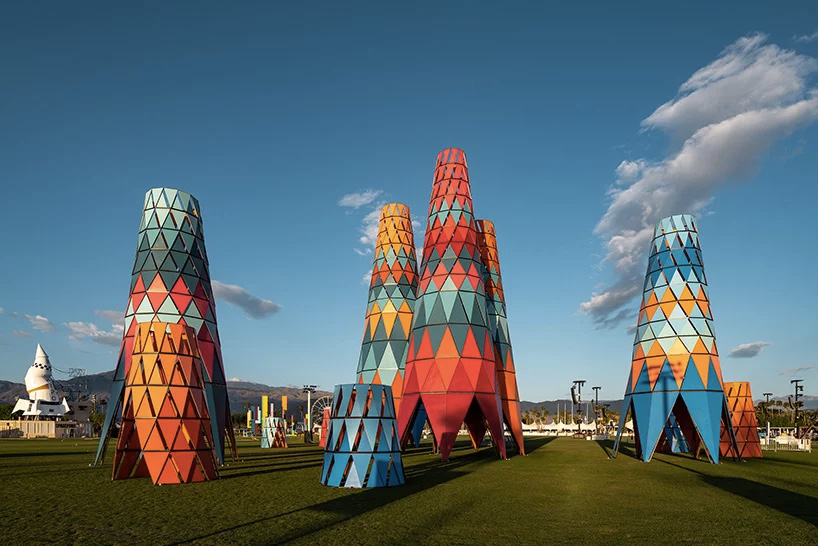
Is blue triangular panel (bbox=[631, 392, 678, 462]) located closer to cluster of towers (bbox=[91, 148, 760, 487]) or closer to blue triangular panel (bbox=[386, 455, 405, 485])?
cluster of towers (bbox=[91, 148, 760, 487])

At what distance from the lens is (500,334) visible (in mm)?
39062

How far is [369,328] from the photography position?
39062 millimetres

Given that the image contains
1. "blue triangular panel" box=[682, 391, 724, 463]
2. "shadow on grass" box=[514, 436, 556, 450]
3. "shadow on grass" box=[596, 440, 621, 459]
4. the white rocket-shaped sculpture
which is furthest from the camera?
the white rocket-shaped sculpture

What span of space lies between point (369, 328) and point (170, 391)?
21.3m

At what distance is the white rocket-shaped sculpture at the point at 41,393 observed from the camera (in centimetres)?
9747

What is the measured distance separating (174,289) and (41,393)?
91432 millimetres

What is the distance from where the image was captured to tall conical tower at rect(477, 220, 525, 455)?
3594 cm

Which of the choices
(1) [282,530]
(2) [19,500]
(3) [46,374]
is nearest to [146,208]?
(2) [19,500]

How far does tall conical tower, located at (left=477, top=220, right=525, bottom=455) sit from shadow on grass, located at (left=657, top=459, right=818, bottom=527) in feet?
50.4

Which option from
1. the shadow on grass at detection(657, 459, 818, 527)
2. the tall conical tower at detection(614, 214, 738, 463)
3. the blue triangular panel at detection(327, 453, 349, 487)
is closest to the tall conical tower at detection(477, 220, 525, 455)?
the tall conical tower at detection(614, 214, 738, 463)

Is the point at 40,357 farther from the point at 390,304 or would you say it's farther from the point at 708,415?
the point at 708,415

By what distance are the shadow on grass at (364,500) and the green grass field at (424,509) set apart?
3 cm

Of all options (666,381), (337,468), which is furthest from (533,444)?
(337,468)

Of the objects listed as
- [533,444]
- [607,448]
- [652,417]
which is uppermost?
[652,417]
